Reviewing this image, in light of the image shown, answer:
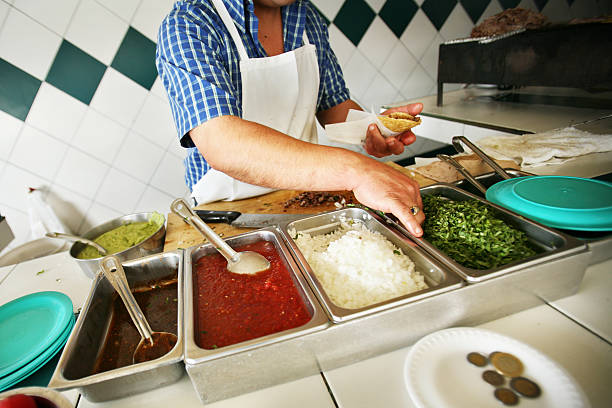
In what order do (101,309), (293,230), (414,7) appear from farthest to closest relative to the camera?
(414,7) → (293,230) → (101,309)

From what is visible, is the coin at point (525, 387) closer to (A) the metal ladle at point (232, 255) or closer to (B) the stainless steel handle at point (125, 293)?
(A) the metal ladle at point (232, 255)

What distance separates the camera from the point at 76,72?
2.56m

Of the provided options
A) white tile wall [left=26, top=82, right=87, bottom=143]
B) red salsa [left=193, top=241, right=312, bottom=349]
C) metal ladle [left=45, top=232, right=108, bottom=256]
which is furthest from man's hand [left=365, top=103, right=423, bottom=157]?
white tile wall [left=26, top=82, right=87, bottom=143]

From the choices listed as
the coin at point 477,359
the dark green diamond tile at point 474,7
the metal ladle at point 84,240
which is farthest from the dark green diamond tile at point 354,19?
the coin at point 477,359

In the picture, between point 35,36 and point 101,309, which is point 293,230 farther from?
point 35,36

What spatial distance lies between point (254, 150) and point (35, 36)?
7.68 feet

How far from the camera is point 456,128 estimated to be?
283 centimetres

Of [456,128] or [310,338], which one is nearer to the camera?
[310,338]

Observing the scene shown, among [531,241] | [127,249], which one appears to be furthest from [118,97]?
[531,241]

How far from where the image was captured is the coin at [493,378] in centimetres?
69

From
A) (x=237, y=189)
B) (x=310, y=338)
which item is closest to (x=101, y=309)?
(x=310, y=338)

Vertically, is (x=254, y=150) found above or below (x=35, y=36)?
above

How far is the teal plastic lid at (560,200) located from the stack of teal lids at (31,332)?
148 centimetres

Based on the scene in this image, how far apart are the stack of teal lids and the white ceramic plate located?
0.95m
